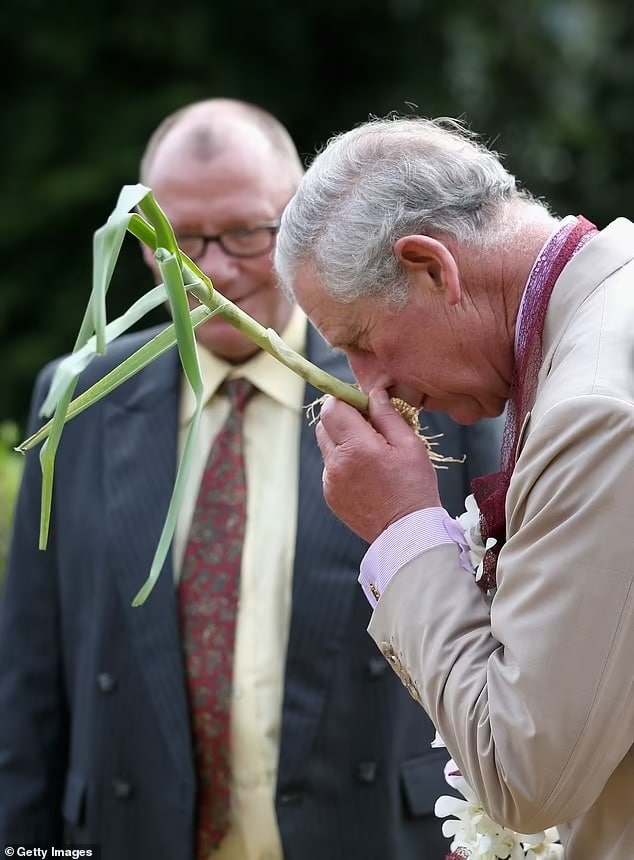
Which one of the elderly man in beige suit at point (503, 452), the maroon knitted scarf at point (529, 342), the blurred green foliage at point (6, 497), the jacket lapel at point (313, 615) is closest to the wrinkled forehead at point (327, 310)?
the elderly man in beige suit at point (503, 452)

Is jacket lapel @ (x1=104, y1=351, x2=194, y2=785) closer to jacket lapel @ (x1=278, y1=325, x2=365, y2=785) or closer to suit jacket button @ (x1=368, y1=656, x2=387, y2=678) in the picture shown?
jacket lapel @ (x1=278, y1=325, x2=365, y2=785)

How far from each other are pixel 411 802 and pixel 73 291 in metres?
5.53

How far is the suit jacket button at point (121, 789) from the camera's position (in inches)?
111

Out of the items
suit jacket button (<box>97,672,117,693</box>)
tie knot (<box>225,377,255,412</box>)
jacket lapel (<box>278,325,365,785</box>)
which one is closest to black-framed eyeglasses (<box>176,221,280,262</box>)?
tie knot (<box>225,377,255,412</box>)

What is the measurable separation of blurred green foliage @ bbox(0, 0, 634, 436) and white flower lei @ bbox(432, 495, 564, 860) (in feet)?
18.7

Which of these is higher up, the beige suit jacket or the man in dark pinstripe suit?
the beige suit jacket

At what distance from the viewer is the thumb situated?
1.96 meters

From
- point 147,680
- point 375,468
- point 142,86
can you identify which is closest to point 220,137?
point 147,680

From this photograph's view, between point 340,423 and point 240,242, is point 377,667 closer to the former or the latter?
point 340,423

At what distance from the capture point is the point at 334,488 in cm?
194

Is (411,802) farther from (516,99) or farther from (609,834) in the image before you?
(516,99)

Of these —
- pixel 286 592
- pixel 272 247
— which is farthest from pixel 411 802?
pixel 272 247

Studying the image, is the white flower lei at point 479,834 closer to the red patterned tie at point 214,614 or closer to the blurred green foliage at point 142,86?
the red patterned tie at point 214,614

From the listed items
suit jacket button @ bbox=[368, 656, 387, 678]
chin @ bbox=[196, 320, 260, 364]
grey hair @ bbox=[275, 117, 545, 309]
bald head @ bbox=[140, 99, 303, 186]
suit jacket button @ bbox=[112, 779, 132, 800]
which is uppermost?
grey hair @ bbox=[275, 117, 545, 309]
